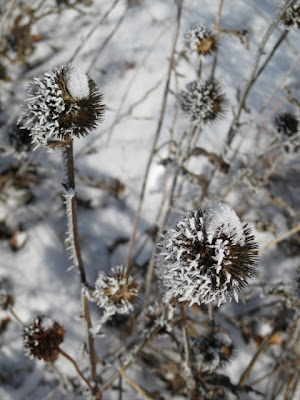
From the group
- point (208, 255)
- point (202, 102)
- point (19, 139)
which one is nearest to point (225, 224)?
point (208, 255)

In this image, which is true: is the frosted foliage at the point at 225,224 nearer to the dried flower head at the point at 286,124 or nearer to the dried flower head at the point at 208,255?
the dried flower head at the point at 208,255

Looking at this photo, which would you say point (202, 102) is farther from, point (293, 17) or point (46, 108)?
point (46, 108)

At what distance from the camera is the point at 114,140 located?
229 cm

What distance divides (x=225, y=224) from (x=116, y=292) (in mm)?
486

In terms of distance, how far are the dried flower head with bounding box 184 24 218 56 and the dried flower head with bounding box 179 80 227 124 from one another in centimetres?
12

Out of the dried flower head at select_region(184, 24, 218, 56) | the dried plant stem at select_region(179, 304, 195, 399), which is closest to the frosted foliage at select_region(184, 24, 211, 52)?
the dried flower head at select_region(184, 24, 218, 56)

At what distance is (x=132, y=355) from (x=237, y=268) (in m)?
0.58

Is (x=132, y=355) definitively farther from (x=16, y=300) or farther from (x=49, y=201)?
(x=49, y=201)

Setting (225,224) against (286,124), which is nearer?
(225,224)

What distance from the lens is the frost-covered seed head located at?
38.3 inches

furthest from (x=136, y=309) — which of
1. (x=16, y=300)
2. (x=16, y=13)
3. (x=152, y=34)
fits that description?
(x=16, y=13)

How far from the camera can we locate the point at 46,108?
27.0 inches

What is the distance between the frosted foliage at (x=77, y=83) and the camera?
68 centimetres

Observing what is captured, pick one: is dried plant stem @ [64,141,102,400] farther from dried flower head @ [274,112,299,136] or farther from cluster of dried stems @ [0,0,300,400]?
dried flower head @ [274,112,299,136]
